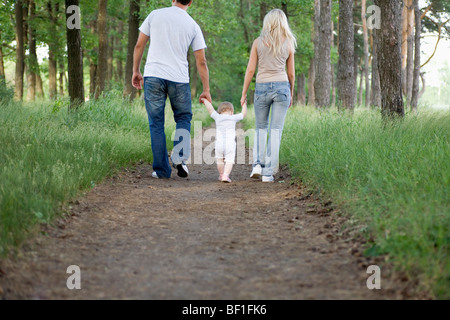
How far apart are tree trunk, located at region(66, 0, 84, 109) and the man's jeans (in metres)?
3.74

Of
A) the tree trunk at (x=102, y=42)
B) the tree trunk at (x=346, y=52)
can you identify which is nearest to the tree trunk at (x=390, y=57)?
the tree trunk at (x=346, y=52)

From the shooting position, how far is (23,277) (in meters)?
3.39

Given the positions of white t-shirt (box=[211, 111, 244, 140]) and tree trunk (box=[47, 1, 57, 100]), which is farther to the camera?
tree trunk (box=[47, 1, 57, 100])

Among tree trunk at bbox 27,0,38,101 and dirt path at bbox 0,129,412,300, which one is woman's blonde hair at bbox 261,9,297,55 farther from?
tree trunk at bbox 27,0,38,101

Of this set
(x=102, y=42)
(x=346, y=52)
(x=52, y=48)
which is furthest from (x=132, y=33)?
(x=346, y=52)

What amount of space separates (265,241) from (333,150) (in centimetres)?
288

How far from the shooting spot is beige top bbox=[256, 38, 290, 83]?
295 inches

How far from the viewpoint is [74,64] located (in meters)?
11.0

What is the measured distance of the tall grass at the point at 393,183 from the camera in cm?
343

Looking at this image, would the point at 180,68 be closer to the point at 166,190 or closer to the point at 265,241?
the point at 166,190

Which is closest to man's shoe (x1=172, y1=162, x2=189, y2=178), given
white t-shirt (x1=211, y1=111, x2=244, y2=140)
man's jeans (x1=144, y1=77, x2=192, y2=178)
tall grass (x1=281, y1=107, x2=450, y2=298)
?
man's jeans (x1=144, y1=77, x2=192, y2=178)

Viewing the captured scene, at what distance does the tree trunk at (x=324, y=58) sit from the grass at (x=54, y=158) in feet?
26.1

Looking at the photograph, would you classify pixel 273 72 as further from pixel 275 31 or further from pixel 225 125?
pixel 225 125
